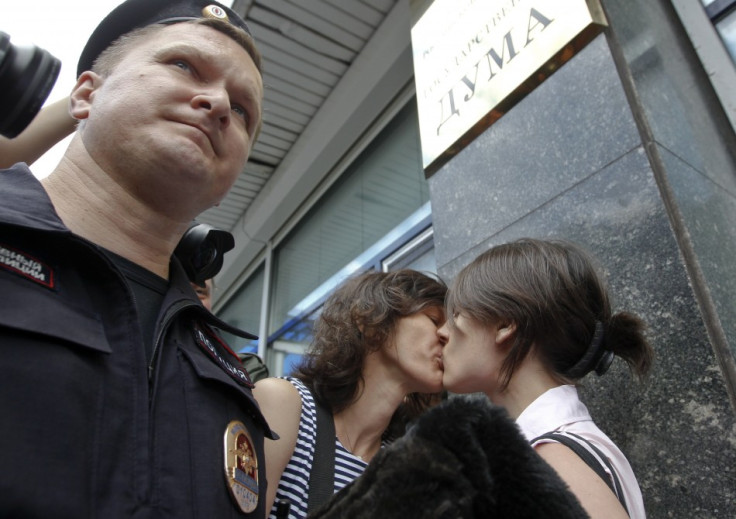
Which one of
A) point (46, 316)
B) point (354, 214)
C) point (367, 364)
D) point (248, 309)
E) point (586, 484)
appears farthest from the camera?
point (248, 309)

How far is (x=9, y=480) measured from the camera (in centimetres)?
56

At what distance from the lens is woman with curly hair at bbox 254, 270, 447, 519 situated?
1.48 metres

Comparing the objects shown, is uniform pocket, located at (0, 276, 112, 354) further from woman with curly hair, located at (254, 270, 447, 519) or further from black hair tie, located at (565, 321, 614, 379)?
black hair tie, located at (565, 321, 614, 379)

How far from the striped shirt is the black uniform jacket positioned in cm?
35

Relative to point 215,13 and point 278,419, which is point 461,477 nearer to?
point 278,419

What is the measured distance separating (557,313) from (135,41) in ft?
4.23

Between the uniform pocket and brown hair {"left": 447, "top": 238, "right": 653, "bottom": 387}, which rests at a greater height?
brown hair {"left": 447, "top": 238, "right": 653, "bottom": 387}

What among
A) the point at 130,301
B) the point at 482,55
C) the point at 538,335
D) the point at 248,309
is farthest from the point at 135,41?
the point at 248,309

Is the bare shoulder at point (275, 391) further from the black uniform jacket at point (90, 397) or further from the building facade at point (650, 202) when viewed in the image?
the building facade at point (650, 202)

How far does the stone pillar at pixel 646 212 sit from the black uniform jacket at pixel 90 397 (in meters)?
1.16

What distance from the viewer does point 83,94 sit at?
3.69 feet

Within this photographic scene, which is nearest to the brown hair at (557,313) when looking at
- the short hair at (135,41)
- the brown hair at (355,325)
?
the brown hair at (355,325)

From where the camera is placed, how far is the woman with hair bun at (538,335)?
1.29 meters

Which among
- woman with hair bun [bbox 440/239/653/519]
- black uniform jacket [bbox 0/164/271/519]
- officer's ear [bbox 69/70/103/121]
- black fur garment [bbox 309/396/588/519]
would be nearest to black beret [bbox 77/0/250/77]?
officer's ear [bbox 69/70/103/121]
